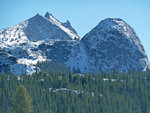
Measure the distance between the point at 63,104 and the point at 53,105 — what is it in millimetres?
7176

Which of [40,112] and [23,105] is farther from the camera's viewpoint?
[40,112]

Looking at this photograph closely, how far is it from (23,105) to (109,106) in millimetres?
86225

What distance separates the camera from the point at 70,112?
18050cm

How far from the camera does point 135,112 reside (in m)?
195

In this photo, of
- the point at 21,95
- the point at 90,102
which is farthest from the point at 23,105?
the point at 90,102

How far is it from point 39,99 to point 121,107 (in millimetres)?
40872

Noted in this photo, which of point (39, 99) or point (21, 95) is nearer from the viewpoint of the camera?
point (21, 95)

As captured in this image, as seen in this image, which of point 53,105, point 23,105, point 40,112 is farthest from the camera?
point 53,105

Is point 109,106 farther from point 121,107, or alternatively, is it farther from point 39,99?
point 39,99

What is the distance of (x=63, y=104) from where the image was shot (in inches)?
7721

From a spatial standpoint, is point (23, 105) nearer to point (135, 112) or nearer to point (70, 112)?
point (70, 112)

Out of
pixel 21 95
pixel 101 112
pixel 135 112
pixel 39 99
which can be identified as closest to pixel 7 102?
pixel 39 99

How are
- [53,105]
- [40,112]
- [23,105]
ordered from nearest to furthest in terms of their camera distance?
[23,105] < [40,112] < [53,105]

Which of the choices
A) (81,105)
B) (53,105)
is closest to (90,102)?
(81,105)
